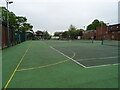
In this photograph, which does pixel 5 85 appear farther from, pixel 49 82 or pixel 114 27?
pixel 114 27

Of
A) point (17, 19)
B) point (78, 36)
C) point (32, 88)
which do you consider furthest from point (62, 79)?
point (78, 36)

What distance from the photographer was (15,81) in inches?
167

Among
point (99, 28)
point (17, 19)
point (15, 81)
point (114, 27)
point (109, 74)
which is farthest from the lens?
point (99, 28)

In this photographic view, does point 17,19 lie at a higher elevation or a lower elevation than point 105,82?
higher

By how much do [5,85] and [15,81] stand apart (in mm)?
398

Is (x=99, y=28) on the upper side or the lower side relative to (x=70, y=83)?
upper

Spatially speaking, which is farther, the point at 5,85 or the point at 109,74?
the point at 109,74

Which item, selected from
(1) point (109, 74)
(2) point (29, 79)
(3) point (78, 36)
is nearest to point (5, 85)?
(2) point (29, 79)

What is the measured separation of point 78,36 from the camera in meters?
80.8

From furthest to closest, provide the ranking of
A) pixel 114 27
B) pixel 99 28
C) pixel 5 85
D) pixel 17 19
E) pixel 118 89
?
pixel 99 28, pixel 114 27, pixel 17 19, pixel 5 85, pixel 118 89

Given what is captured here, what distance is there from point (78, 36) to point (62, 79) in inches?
3071

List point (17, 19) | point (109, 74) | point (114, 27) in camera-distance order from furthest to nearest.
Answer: point (114, 27) < point (17, 19) < point (109, 74)

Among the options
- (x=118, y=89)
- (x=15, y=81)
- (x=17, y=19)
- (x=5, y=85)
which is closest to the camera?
(x=118, y=89)

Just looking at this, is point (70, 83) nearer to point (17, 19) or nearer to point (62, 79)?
point (62, 79)
